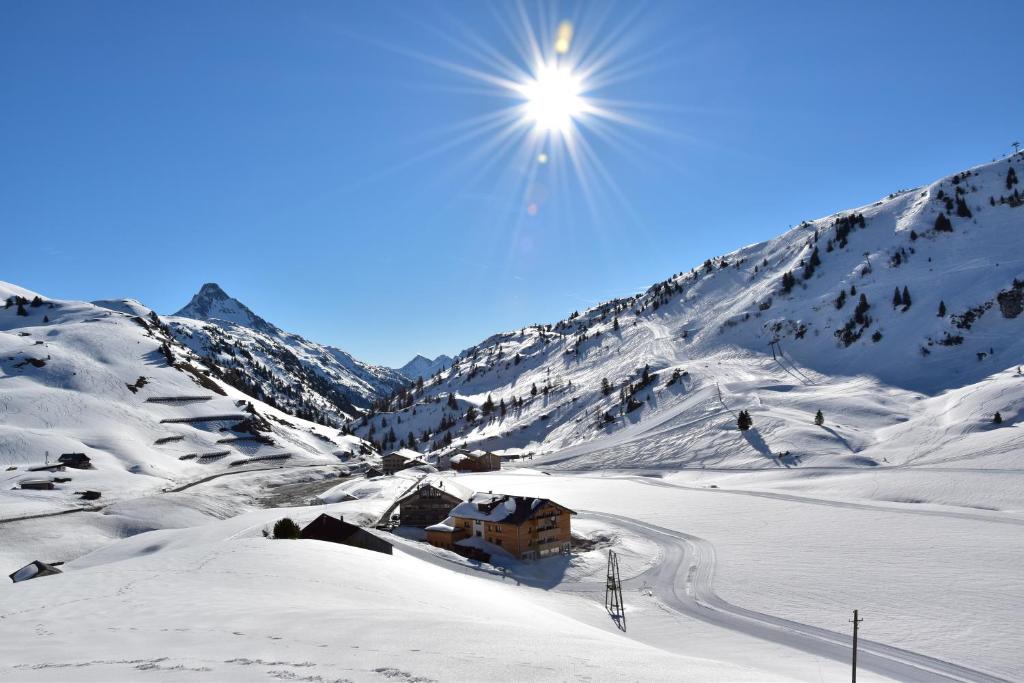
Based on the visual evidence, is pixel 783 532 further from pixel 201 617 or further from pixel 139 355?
pixel 139 355

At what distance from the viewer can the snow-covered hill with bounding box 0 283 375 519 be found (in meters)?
90.7

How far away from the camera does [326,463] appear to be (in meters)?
141

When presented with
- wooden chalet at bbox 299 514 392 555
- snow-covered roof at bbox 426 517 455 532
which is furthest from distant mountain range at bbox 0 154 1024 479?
wooden chalet at bbox 299 514 392 555

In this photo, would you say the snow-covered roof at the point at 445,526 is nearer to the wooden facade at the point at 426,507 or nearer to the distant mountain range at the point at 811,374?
the wooden facade at the point at 426,507

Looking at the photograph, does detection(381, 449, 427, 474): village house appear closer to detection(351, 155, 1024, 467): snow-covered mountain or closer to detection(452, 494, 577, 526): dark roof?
detection(351, 155, 1024, 467): snow-covered mountain

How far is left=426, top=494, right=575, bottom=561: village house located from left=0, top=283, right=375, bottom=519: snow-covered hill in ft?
173

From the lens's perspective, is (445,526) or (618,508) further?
(618,508)

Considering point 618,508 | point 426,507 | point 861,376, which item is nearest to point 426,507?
point 426,507

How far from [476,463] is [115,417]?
82.0m

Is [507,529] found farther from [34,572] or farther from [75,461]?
[75,461]

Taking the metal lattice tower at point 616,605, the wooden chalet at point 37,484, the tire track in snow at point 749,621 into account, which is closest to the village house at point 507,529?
the tire track in snow at point 749,621

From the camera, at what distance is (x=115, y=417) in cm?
12162

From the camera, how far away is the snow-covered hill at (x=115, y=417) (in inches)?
3570

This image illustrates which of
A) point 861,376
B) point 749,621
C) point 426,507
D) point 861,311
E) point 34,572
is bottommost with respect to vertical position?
point 34,572
